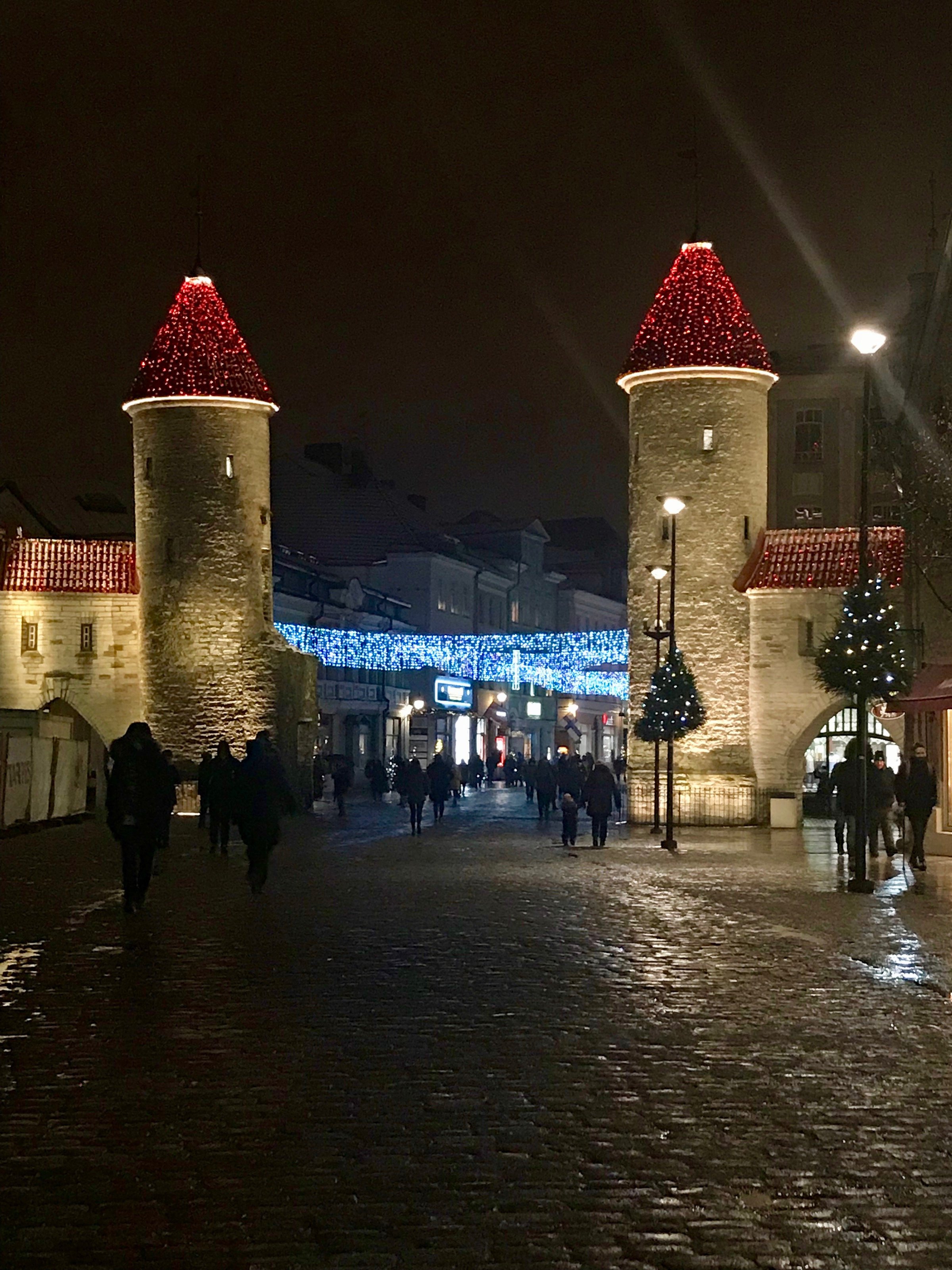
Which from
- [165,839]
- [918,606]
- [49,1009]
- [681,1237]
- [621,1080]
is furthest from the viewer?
[918,606]

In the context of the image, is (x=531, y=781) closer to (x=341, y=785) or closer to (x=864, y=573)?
(x=341, y=785)

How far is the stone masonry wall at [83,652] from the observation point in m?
49.4

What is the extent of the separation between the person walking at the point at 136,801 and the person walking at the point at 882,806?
14.3 metres

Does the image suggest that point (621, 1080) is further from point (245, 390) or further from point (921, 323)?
point (921, 323)

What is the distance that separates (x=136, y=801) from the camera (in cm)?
1791

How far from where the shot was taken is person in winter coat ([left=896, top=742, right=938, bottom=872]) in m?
26.6

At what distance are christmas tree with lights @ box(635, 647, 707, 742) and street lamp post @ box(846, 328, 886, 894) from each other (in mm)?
13376

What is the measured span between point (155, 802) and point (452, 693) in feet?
207

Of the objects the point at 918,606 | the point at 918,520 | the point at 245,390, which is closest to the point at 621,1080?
the point at 918,520

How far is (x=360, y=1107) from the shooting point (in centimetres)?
897

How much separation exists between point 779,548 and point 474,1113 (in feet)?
121

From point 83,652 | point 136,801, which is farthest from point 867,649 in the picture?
point 83,652

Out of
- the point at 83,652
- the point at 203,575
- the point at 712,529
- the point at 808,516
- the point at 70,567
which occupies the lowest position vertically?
the point at 83,652

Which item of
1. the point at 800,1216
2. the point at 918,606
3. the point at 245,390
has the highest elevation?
the point at 245,390
